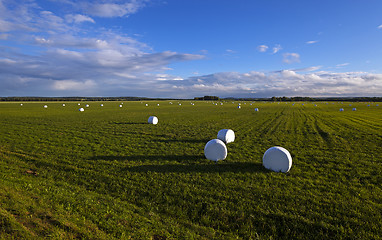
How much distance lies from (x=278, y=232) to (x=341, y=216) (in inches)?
114

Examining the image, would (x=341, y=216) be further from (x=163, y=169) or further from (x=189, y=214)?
(x=163, y=169)

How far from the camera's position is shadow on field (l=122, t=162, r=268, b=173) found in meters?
11.9

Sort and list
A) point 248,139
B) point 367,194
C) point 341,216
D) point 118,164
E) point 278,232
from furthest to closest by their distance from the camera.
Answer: point 248,139
point 118,164
point 367,194
point 341,216
point 278,232

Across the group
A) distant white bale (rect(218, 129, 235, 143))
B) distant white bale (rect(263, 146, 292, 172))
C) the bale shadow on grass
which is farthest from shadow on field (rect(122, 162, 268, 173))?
distant white bale (rect(218, 129, 235, 143))

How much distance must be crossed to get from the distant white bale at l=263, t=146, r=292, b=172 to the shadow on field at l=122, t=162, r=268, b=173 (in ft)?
2.14

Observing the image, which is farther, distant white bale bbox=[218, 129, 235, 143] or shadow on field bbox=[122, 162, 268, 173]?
distant white bale bbox=[218, 129, 235, 143]

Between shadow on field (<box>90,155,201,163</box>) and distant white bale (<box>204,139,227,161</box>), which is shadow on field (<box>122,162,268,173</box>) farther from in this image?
shadow on field (<box>90,155,201,163</box>)

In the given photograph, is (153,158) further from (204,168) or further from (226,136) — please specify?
(226,136)

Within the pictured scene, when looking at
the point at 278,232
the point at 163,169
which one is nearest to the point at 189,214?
the point at 278,232

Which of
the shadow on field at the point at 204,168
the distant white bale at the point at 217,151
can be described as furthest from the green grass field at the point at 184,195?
the distant white bale at the point at 217,151

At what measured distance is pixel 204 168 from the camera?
12.3m

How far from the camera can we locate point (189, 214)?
25.6ft

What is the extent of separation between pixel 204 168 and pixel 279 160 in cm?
478

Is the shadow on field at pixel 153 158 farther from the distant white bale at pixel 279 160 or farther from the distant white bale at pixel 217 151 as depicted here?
the distant white bale at pixel 279 160
